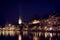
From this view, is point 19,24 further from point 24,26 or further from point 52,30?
point 52,30

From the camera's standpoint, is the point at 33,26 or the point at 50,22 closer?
the point at 50,22

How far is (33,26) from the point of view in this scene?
81.4m

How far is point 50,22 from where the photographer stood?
243 ft

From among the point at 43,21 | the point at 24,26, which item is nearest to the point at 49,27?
the point at 43,21

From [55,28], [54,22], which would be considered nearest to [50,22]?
[54,22]

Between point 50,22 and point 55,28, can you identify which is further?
point 50,22

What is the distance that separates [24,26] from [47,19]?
8.68 metres

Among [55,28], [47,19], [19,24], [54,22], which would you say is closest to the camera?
[55,28]

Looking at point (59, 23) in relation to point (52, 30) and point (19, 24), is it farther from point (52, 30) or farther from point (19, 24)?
point (19, 24)

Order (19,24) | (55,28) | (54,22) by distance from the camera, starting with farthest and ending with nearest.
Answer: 1. (19,24)
2. (54,22)
3. (55,28)

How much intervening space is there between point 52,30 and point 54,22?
487cm

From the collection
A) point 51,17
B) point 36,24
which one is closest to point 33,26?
point 36,24

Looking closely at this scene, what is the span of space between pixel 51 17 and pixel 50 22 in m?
3.55

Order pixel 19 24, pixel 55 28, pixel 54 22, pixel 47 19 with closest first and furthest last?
A: pixel 55 28 < pixel 54 22 < pixel 47 19 < pixel 19 24
